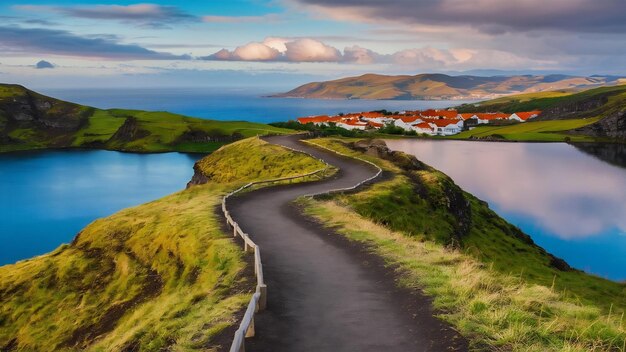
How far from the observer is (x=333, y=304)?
52.9ft

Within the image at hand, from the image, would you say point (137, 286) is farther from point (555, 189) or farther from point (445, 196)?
point (555, 189)

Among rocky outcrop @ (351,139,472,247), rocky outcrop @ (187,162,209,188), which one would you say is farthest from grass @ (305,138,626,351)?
rocky outcrop @ (187,162,209,188)

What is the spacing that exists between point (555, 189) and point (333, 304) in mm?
103598

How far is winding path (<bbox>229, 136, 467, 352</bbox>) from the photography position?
42.3 ft

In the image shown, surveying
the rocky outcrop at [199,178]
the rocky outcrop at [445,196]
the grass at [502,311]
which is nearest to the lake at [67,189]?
the rocky outcrop at [199,178]

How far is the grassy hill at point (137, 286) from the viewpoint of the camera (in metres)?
16.5

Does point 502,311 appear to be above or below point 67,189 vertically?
above

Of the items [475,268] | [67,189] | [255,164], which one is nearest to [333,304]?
[475,268]

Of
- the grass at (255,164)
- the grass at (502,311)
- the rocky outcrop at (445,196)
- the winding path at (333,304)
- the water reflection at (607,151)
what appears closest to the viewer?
the grass at (502,311)

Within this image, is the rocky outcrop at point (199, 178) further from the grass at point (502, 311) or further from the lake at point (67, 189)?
the grass at point (502, 311)

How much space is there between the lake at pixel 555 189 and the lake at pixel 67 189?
7581 cm

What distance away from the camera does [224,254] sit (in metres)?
23.4

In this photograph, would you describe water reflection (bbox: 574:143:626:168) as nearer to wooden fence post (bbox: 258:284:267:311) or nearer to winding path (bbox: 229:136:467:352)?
winding path (bbox: 229:136:467:352)

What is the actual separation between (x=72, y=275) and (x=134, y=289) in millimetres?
9006
